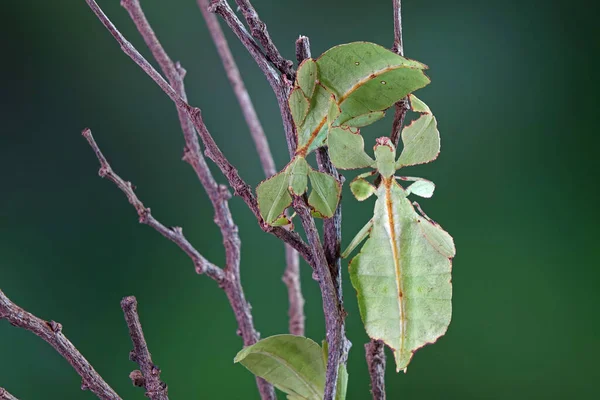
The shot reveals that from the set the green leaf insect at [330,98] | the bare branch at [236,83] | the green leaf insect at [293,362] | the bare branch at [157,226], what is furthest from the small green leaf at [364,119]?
the bare branch at [236,83]

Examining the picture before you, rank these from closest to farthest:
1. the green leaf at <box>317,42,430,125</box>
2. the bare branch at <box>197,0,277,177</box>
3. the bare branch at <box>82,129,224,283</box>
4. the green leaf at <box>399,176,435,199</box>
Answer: the green leaf at <box>317,42,430,125</box> → the green leaf at <box>399,176,435,199</box> → the bare branch at <box>82,129,224,283</box> → the bare branch at <box>197,0,277,177</box>

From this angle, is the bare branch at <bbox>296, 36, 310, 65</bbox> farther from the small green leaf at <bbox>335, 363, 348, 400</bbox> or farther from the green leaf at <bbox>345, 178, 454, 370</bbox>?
the small green leaf at <bbox>335, 363, 348, 400</bbox>

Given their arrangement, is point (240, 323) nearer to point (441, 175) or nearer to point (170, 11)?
point (441, 175)

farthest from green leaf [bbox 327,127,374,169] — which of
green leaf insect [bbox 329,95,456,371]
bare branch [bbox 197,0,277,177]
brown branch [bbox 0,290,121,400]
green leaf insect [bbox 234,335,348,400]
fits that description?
bare branch [bbox 197,0,277,177]

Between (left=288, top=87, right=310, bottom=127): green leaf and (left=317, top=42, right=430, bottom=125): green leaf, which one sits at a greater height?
(left=317, top=42, right=430, bottom=125): green leaf

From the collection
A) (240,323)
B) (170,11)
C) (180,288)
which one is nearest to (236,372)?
(180,288)

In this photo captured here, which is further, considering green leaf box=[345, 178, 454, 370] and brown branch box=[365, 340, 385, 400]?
brown branch box=[365, 340, 385, 400]
